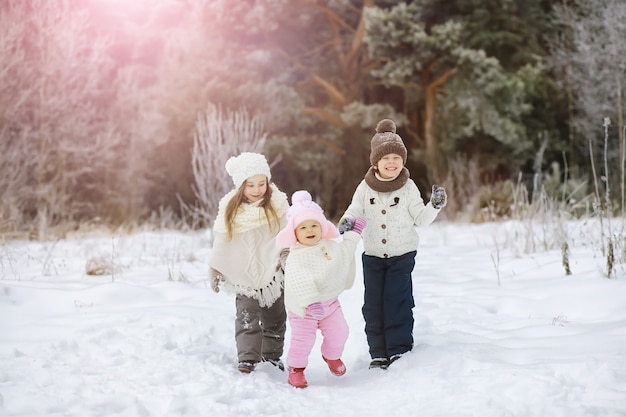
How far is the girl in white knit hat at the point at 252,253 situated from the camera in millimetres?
3994

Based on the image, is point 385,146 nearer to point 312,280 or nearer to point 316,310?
point 312,280

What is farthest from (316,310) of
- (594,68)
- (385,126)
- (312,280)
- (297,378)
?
(594,68)

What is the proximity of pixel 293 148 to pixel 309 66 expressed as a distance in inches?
146

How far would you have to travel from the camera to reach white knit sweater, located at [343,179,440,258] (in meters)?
4.01

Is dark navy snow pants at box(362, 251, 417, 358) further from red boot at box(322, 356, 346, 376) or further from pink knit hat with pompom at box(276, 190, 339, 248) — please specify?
pink knit hat with pompom at box(276, 190, 339, 248)

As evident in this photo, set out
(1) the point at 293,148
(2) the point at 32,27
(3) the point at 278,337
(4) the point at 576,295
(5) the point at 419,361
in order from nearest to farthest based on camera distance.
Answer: (5) the point at 419,361, (3) the point at 278,337, (4) the point at 576,295, (2) the point at 32,27, (1) the point at 293,148

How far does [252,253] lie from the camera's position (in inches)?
159

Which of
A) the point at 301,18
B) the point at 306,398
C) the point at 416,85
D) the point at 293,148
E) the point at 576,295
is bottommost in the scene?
the point at 306,398

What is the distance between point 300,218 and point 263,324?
81 cm

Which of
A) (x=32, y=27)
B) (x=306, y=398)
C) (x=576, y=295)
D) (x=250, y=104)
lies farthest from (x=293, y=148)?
(x=306, y=398)

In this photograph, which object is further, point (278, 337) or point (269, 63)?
point (269, 63)

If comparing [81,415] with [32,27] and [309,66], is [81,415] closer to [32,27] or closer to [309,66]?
[32,27]

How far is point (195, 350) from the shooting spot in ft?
13.0

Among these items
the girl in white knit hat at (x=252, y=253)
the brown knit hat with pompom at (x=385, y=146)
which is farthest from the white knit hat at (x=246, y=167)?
the brown knit hat with pompom at (x=385, y=146)
